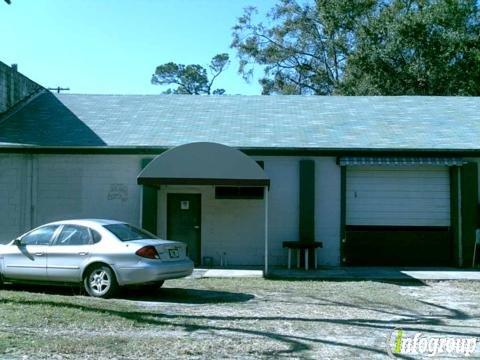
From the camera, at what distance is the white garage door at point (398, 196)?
17.6m

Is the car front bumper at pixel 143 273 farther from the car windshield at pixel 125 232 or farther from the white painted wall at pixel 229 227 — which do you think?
the white painted wall at pixel 229 227

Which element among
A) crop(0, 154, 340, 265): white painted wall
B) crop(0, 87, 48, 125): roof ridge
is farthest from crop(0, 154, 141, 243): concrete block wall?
crop(0, 87, 48, 125): roof ridge

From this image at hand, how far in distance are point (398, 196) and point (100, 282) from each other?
9625 mm

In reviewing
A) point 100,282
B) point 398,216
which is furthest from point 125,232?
point 398,216

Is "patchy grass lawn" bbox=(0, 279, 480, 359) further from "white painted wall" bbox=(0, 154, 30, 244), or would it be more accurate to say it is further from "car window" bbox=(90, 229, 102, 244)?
"white painted wall" bbox=(0, 154, 30, 244)

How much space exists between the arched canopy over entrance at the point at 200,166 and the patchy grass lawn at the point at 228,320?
117 inches

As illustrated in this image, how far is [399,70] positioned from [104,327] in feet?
91.2

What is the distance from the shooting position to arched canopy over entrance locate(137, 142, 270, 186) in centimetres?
1509

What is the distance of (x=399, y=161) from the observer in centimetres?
1692

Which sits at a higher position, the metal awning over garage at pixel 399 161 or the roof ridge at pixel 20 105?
the roof ridge at pixel 20 105

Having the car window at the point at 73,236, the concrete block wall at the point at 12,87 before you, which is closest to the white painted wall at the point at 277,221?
the car window at the point at 73,236

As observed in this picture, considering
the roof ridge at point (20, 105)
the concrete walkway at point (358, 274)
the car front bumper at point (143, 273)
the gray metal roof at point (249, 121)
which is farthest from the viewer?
the roof ridge at point (20, 105)

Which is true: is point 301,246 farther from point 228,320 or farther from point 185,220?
point 228,320

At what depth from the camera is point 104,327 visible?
830cm
